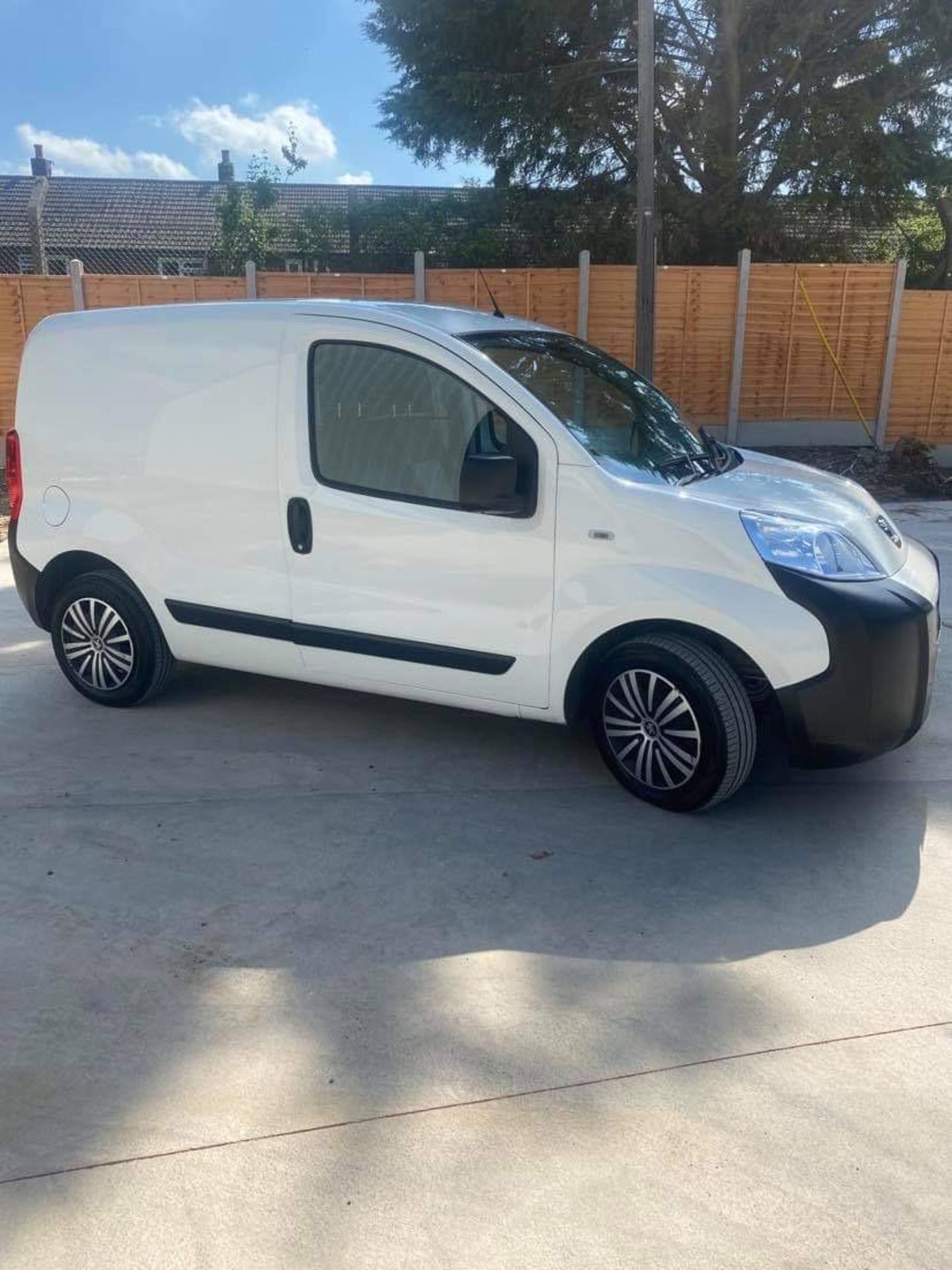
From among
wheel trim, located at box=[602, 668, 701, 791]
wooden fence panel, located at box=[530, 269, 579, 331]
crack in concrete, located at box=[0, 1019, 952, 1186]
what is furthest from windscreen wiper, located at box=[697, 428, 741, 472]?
wooden fence panel, located at box=[530, 269, 579, 331]

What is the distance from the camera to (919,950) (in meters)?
3.15

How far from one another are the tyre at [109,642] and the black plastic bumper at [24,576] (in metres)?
0.13

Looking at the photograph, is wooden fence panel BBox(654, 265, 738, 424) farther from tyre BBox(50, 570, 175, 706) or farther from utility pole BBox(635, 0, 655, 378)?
tyre BBox(50, 570, 175, 706)

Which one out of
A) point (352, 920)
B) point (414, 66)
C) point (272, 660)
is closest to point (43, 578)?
point (272, 660)

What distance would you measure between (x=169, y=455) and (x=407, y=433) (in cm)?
116

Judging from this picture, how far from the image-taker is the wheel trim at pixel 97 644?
196 inches

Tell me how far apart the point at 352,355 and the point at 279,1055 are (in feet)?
8.90

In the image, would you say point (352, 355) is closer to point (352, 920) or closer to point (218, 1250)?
point (352, 920)

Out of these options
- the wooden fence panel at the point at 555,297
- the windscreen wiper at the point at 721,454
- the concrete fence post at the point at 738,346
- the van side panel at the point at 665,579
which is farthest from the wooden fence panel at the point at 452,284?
the van side panel at the point at 665,579

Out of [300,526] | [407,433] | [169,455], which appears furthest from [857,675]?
[169,455]

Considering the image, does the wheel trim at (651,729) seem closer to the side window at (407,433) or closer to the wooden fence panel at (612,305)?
the side window at (407,433)

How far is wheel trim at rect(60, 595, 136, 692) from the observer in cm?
497

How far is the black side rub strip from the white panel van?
1cm

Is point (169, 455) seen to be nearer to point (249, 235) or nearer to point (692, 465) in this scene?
point (692, 465)
